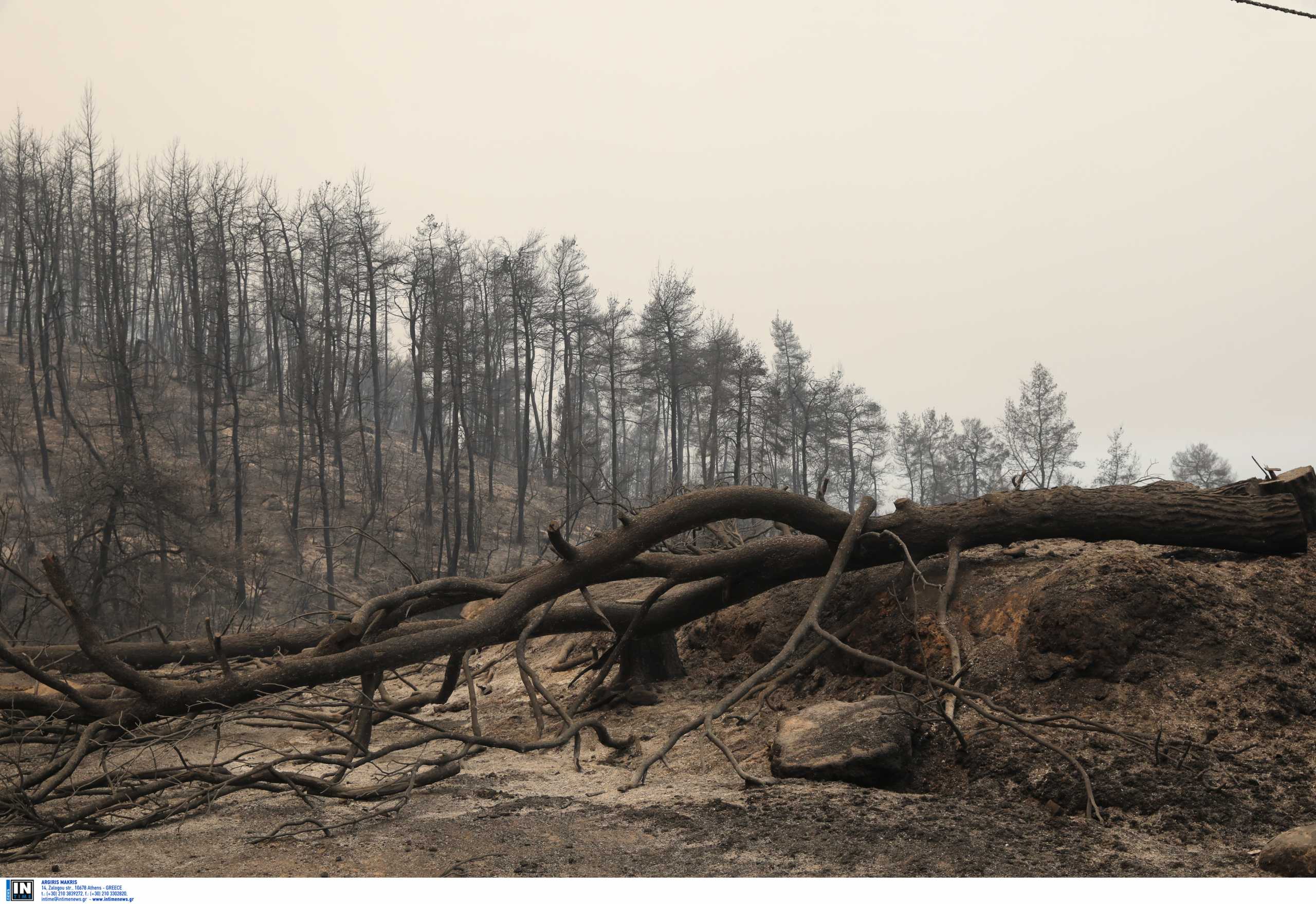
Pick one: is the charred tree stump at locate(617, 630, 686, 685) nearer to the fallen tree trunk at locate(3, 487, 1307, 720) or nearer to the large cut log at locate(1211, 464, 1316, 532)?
the fallen tree trunk at locate(3, 487, 1307, 720)

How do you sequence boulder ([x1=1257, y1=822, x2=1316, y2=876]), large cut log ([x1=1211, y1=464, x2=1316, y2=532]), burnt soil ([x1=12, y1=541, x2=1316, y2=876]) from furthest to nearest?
large cut log ([x1=1211, y1=464, x2=1316, y2=532]) < burnt soil ([x1=12, y1=541, x2=1316, y2=876]) < boulder ([x1=1257, y1=822, x2=1316, y2=876])

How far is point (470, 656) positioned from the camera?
→ 603 centimetres

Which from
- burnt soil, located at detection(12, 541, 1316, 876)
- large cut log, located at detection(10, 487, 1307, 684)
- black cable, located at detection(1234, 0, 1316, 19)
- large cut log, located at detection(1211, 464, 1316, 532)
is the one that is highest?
black cable, located at detection(1234, 0, 1316, 19)

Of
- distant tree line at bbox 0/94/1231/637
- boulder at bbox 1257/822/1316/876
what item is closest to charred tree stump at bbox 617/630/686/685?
boulder at bbox 1257/822/1316/876

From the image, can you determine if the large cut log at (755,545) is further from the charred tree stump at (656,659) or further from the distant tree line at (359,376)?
the distant tree line at (359,376)

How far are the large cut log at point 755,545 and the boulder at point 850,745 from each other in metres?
1.48

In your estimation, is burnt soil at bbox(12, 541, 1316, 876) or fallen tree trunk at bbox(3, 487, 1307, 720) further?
fallen tree trunk at bbox(3, 487, 1307, 720)

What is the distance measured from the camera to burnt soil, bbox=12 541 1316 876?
3.53m

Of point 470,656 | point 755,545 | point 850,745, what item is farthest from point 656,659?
point 850,745

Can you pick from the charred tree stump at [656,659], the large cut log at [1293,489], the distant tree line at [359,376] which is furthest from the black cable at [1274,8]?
the distant tree line at [359,376]

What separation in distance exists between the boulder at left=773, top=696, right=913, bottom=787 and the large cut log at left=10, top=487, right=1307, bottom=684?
1.48m

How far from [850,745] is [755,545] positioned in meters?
2.25

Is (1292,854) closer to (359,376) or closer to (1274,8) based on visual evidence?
(1274,8)

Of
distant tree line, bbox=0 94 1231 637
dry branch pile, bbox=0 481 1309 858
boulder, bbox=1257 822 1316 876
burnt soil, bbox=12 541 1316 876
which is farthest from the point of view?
distant tree line, bbox=0 94 1231 637
